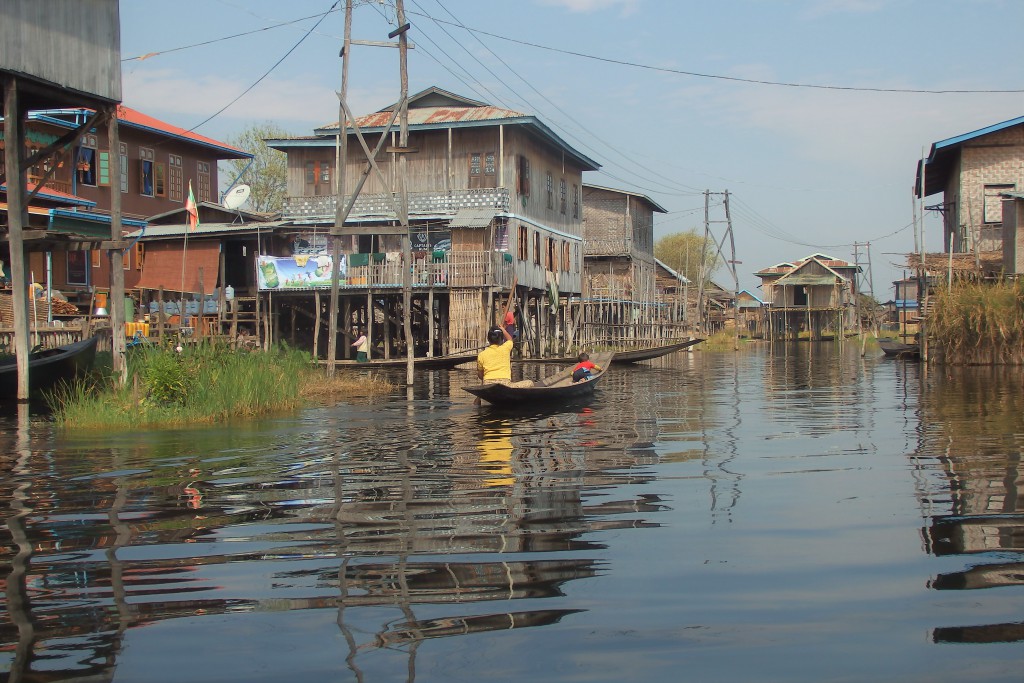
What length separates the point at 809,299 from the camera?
60875 millimetres

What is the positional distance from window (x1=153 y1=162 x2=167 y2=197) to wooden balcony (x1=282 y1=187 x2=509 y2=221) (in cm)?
519

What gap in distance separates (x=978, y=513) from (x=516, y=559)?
3.49m

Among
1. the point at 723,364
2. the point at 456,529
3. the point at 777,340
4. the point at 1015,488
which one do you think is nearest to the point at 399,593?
the point at 456,529

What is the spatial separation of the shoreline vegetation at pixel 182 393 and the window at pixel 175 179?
21072 millimetres

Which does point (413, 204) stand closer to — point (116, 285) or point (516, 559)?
point (116, 285)

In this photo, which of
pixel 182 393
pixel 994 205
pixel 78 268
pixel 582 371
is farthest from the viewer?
pixel 994 205

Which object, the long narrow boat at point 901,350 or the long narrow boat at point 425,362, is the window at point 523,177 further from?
the long narrow boat at point 901,350

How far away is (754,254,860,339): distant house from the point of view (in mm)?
60781

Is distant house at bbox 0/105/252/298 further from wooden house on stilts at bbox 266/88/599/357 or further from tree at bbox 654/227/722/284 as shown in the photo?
tree at bbox 654/227/722/284

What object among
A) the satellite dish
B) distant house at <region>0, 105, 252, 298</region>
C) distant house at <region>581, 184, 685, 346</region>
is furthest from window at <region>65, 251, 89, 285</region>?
distant house at <region>581, 184, 685, 346</region>

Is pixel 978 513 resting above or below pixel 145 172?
below

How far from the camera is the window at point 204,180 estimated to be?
39.2 metres

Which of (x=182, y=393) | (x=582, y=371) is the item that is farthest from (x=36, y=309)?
(x=582, y=371)

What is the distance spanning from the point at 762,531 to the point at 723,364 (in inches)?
1183
